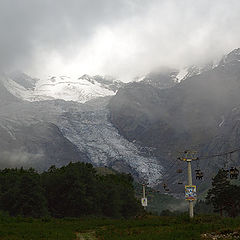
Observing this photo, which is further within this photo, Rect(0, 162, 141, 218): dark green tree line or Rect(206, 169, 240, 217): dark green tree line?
Rect(206, 169, 240, 217): dark green tree line

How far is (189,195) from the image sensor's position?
40188 millimetres

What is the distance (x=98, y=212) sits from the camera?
77688 millimetres

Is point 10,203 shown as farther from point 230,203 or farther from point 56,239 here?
point 230,203

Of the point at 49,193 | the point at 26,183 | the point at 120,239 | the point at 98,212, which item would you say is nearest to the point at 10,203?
the point at 26,183

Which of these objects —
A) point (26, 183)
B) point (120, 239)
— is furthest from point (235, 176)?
point (26, 183)

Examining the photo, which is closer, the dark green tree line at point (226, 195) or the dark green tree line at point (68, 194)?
the dark green tree line at point (68, 194)

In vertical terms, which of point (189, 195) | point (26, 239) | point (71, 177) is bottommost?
point (26, 239)

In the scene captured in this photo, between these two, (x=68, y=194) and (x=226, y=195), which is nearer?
(x=68, y=194)

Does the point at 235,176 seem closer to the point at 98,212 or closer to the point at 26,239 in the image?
the point at 26,239

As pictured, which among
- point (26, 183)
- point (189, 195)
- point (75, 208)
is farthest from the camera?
point (75, 208)

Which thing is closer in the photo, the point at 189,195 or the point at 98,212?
the point at 189,195

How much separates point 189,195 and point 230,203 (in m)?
44.5

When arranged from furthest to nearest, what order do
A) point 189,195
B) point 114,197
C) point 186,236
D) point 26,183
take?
point 114,197 → point 26,183 → point 189,195 → point 186,236

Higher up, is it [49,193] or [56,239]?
[49,193]
